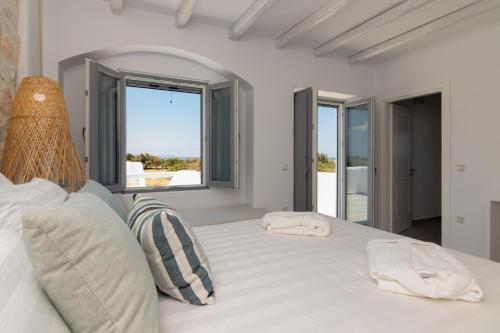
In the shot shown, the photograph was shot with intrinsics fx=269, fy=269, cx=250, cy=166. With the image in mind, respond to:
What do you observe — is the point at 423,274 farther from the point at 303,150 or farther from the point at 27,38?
the point at 27,38

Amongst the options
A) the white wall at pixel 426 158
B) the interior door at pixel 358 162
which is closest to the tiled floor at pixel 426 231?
the white wall at pixel 426 158

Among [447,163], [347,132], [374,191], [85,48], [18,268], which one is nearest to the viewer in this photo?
[18,268]

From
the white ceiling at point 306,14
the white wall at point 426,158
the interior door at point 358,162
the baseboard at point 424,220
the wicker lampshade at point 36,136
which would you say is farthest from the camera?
the white wall at point 426,158

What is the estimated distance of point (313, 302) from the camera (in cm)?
106

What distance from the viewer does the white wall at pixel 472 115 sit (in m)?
3.16

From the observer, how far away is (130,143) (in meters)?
3.44

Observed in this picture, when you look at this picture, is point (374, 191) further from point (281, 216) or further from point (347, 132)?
point (281, 216)

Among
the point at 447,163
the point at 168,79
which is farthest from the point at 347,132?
the point at 168,79

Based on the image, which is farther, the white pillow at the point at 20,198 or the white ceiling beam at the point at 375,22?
the white ceiling beam at the point at 375,22

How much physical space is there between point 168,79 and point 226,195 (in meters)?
1.68

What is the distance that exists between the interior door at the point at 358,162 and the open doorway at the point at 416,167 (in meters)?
0.48

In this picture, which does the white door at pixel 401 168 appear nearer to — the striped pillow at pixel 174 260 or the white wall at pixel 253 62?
the white wall at pixel 253 62

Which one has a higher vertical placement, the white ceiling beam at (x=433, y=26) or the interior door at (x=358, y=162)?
the white ceiling beam at (x=433, y=26)

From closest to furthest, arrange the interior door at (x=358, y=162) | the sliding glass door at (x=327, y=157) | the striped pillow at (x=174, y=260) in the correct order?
the striped pillow at (x=174, y=260) → the interior door at (x=358, y=162) → the sliding glass door at (x=327, y=157)
